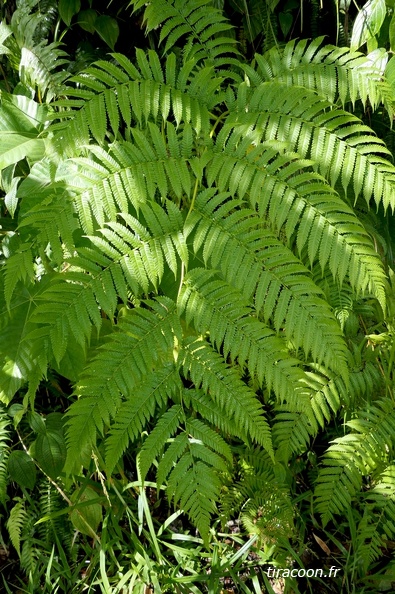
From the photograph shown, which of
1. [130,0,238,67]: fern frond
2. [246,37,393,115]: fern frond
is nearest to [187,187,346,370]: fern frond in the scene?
[246,37,393,115]: fern frond

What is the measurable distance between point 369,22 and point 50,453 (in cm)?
189

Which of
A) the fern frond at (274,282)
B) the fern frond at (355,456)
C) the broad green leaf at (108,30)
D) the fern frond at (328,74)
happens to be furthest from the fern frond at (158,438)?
the broad green leaf at (108,30)

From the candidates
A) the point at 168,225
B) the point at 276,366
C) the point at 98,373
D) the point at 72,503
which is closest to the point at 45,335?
the point at 98,373

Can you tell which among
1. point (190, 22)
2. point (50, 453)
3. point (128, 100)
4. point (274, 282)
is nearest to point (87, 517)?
point (50, 453)

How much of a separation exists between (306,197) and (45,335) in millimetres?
842

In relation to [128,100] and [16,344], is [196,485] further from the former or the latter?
[128,100]

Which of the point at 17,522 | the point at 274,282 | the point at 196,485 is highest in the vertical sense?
the point at 274,282

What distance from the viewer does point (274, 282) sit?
167cm

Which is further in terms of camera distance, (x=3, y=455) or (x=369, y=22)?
(x=3, y=455)

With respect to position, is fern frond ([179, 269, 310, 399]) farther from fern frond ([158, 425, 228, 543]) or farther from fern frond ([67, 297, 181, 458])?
fern frond ([158, 425, 228, 543])

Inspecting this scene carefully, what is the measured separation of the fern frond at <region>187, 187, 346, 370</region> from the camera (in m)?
1.66

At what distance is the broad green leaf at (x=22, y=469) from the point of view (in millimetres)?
2254

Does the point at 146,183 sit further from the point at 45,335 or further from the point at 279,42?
the point at 279,42

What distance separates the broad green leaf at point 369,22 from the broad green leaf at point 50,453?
1.74 meters
